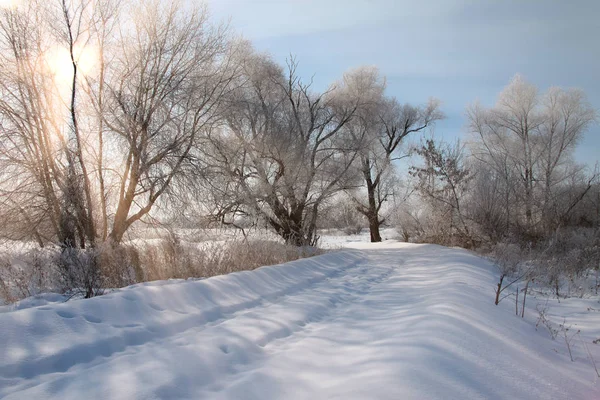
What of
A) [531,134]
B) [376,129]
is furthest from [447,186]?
[531,134]

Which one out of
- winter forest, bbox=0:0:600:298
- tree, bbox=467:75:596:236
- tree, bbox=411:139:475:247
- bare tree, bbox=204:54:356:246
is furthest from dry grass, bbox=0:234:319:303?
tree, bbox=467:75:596:236

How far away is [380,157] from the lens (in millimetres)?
21562

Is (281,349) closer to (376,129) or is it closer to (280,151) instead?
(280,151)

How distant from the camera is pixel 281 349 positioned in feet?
11.6

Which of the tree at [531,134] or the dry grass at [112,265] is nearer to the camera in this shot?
the dry grass at [112,265]

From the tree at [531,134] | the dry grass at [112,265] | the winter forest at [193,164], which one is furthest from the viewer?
the tree at [531,134]

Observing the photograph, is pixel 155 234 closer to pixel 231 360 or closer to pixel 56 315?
pixel 56 315

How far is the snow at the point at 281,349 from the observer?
102 inches

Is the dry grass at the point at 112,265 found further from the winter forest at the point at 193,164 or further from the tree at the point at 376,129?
the tree at the point at 376,129

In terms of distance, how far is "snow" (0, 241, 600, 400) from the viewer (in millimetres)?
2590

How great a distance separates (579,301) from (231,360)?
244 inches

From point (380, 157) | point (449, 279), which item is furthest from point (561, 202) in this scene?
point (449, 279)

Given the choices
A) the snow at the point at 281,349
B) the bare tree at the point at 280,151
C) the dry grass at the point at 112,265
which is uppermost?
the bare tree at the point at 280,151

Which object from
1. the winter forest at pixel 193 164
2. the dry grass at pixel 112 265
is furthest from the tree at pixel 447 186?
the dry grass at pixel 112 265
